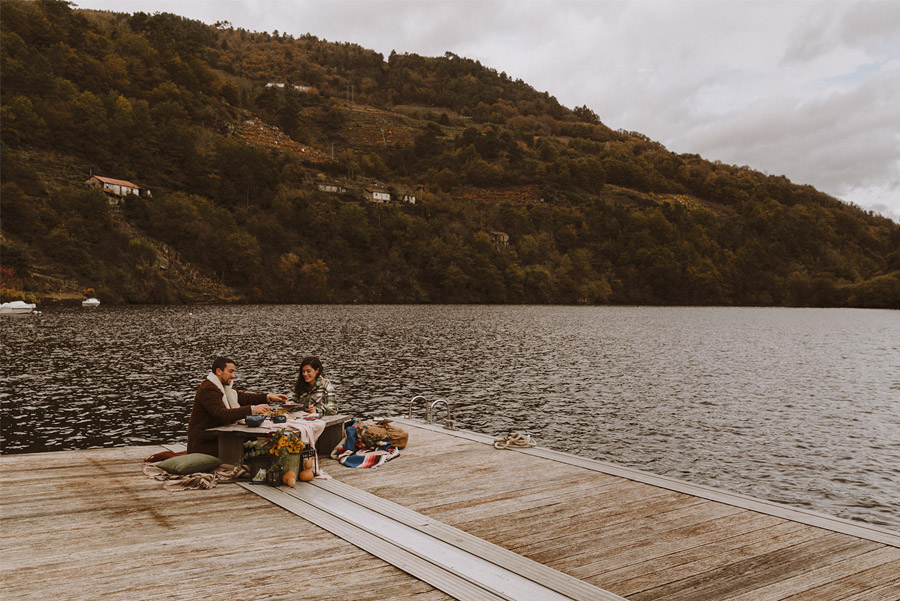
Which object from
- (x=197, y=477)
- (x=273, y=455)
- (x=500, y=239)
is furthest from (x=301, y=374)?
(x=500, y=239)

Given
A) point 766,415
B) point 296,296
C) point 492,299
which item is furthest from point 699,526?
point 492,299

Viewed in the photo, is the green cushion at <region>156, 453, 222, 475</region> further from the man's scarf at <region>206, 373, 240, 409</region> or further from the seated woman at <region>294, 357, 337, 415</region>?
the seated woman at <region>294, 357, 337, 415</region>

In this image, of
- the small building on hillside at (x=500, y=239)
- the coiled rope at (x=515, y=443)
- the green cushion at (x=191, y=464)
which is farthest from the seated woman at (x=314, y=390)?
the small building on hillside at (x=500, y=239)

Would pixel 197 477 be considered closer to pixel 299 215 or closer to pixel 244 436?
pixel 244 436

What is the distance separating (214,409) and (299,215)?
408 ft

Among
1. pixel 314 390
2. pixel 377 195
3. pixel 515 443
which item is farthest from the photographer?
pixel 377 195

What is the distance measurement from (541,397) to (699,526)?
20249 millimetres

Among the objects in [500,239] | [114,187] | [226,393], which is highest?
[114,187]

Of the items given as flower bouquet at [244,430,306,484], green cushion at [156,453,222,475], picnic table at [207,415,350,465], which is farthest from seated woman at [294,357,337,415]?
green cushion at [156,453,222,475]

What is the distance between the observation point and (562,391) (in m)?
28.3

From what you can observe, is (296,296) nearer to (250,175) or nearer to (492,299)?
(250,175)

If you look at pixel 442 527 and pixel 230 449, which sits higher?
pixel 230 449

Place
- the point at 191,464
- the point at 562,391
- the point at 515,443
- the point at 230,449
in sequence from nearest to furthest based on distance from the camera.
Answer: the point at 191,464 < the point at 230,449 < the point at 515,443 < the point at 562,391

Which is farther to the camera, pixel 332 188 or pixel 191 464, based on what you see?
pixel 332 188
